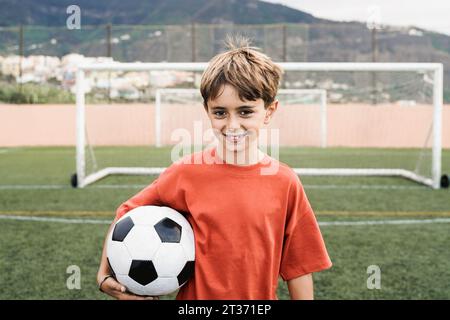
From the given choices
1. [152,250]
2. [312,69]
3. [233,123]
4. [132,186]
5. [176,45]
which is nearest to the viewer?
[233,123]

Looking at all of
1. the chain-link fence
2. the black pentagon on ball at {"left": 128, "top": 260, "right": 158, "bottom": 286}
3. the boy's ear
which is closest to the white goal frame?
the boy's ear

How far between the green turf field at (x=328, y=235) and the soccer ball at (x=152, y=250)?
164 cm

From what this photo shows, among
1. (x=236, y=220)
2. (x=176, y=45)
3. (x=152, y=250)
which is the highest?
(x=176, y=45)

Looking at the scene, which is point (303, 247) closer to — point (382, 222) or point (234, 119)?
point (234, 119)

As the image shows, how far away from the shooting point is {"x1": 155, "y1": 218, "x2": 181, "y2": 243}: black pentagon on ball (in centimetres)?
183

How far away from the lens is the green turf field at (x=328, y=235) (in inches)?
140

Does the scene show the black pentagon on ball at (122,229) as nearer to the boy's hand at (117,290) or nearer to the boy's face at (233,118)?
the boy's hand at (117,290)

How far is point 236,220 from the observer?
5.79 ft

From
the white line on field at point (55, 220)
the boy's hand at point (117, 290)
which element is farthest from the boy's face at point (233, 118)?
the white line on field at point (55, 220)

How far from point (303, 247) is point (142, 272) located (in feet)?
1.68

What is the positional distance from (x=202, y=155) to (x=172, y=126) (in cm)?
1474

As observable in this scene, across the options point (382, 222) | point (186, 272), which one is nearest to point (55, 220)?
point (382, 222)

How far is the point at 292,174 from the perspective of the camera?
1.84m

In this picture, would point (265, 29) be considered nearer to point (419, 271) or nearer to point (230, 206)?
point (419, 271)
